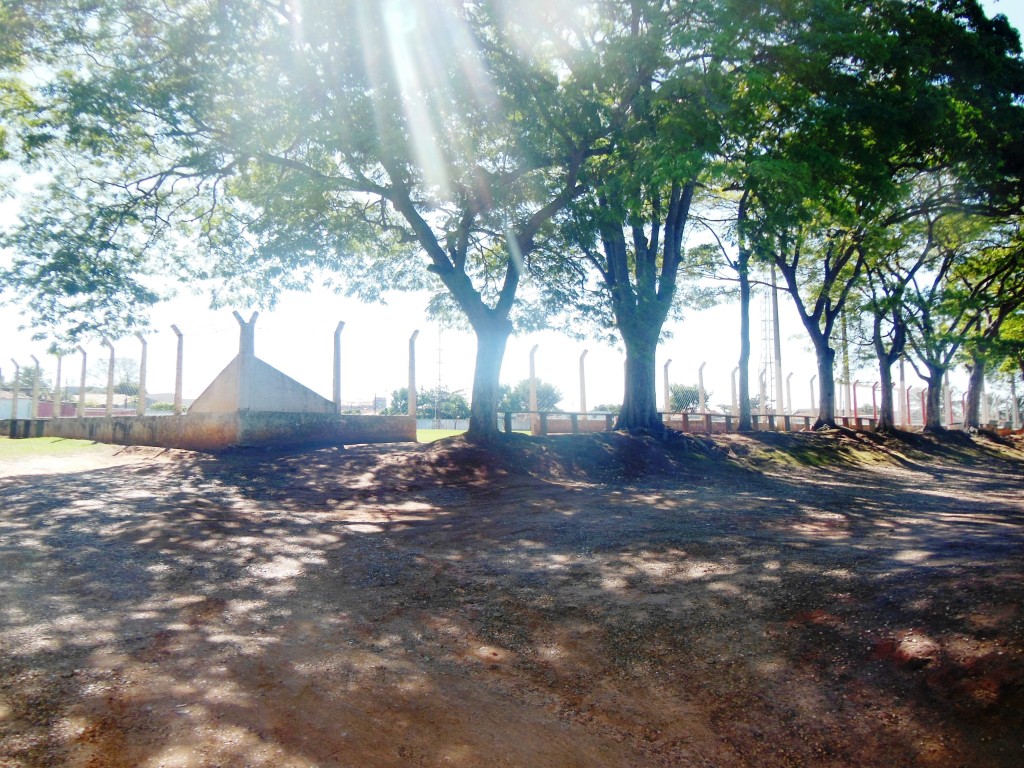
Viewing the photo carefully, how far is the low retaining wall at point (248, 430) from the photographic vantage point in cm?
1267

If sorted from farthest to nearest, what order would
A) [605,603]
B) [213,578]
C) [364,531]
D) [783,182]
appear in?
[783,182]
[364,531]
[213,578]
[605,603]

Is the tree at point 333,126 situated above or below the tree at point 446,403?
above

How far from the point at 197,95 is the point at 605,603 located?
974 cm

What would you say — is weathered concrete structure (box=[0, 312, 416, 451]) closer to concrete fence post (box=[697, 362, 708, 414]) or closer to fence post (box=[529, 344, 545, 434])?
fence post (box=[529, 344, 545, 434])

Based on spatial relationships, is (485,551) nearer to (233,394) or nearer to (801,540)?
(801,540)

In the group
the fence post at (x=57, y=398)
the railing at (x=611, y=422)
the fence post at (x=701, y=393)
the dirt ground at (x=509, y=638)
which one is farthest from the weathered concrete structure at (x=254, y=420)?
the fence post at (x=701, y=393)

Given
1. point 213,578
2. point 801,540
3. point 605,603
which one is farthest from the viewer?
point 801,540

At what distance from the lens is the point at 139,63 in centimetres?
1034

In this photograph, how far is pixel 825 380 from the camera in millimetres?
22250

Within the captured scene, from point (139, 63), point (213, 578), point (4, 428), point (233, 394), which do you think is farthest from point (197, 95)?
point (4, 428)

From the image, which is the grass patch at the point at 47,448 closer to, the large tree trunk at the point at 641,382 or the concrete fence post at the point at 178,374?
the concrete fence post at the point at 178,374

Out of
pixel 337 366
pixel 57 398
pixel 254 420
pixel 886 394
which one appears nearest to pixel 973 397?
pixel 886 394

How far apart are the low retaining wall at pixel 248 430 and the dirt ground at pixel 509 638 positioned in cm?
495

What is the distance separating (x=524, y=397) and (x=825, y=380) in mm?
37086
